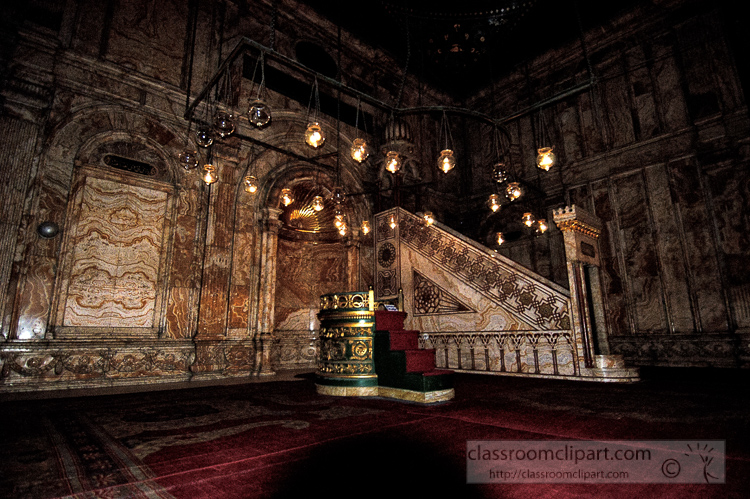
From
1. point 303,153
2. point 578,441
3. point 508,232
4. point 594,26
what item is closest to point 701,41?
point 594,26

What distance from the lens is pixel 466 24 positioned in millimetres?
8398

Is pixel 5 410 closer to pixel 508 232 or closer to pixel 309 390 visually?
pixel 309 390

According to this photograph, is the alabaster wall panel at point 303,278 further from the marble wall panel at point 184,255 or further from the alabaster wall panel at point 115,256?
the alabaster wall panel at point 115,256

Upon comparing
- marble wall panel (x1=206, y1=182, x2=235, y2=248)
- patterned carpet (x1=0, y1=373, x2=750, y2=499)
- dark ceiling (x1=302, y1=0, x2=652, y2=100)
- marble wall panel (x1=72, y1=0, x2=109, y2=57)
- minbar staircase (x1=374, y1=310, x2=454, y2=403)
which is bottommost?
patterned carpet (x1=0, y1=373, x2=750, y2=499)

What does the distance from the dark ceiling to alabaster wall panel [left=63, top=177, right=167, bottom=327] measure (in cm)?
579

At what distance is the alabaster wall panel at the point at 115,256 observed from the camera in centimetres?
521

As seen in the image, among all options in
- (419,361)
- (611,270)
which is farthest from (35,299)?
(611,270)

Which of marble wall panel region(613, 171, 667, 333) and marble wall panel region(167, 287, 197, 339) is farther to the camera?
marble wall panel region(613, 171, 667, 333)

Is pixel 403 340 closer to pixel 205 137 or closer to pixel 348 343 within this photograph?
pixel 348 343

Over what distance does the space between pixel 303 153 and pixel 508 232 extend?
6.33m

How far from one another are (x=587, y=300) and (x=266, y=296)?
18.0 feet

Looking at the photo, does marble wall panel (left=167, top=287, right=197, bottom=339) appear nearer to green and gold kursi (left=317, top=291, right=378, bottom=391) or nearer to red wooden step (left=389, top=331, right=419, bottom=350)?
green and gold kursi (left=317, top=291, right=378, bottom=391)

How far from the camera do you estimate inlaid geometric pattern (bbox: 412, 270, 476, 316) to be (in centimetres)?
644

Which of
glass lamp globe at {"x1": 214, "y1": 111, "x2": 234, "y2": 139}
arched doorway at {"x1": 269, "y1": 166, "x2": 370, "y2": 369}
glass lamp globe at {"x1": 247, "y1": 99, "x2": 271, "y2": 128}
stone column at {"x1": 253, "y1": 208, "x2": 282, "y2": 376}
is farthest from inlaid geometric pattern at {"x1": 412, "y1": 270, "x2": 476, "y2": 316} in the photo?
glass lamp globe at {"x1": 214, "y1": 111, "x2": 234, "y2": 139}
